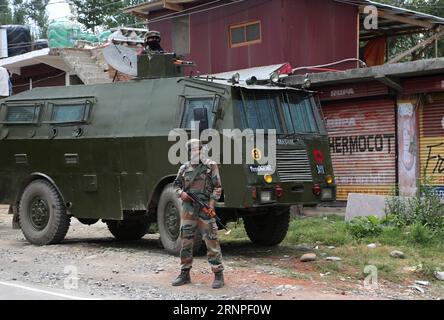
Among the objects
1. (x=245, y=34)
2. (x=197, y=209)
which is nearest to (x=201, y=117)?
(x=197, y=209)

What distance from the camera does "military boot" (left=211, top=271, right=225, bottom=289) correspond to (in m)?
7.17

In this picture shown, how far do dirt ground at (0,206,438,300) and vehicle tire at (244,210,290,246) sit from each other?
0.16 meters

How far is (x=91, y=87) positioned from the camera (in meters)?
10.6

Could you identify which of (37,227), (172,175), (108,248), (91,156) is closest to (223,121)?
(172,175)

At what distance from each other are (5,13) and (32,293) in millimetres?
46943

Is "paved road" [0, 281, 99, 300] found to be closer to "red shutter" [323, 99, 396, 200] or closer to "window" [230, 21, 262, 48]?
"red shutter" [323, 99, 396, 200]

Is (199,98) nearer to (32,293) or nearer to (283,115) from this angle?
(283,115)

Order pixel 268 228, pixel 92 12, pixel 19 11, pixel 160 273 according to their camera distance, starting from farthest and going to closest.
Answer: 1. pixel 19 11
2. pixel 92 12
3. pixel 268 228
4. pixel 160 273

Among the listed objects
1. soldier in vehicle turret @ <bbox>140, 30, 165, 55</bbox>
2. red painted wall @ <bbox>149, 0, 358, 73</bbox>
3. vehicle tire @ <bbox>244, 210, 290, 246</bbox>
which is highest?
red painted wall @ <bbox>149, 0, 358, 73</bbox>

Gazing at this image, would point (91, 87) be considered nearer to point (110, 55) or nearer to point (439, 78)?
point (110, 55)

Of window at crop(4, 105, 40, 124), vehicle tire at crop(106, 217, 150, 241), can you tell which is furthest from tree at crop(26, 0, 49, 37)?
vehicle tire at crop(106, 217, 150, 241)

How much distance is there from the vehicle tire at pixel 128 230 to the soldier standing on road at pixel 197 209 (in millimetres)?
4200

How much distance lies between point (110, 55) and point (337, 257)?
5.38 meters

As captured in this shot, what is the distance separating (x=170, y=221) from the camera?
929 cm
